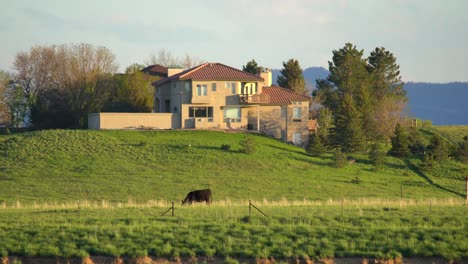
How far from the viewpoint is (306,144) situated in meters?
71.6

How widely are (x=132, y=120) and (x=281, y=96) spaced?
14.3 metres

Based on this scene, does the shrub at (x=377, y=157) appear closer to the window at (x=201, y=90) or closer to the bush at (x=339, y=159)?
the bush at (x=339, y=159)

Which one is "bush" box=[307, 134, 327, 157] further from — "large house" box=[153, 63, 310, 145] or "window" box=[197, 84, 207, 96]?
"window" box=[197, 84, 207, 96]

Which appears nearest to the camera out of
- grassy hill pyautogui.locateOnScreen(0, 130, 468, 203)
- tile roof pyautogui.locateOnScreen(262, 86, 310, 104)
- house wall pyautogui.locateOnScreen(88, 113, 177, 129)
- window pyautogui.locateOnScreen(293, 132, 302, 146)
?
grassy hill pyautogui.locateOnScreen(0, 130, 468, 203)

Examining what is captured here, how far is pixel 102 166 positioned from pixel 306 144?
884 inches

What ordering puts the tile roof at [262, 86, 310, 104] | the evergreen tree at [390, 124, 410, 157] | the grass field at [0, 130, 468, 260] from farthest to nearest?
the tile roof at [262, 86, 310, 104]
the evergreen tree at [390, 124, 410, 157]
the grass field at [0, 130, 468, 260]

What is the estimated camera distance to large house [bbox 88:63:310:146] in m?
68.9

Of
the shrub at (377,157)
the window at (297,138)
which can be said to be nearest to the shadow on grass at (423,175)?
the shrub at (377,157)

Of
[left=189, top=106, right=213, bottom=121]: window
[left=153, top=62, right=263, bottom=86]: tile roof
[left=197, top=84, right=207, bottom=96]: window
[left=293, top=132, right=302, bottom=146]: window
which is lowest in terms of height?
[left=293, top=132, right=302, bottom=146]: window

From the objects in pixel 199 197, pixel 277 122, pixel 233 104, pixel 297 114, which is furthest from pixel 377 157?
pixel 199 197

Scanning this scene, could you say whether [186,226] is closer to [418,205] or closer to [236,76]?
[418,205]

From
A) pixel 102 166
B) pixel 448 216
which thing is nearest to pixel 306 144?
pixel 102 166

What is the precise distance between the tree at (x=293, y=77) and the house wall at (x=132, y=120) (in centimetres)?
2268

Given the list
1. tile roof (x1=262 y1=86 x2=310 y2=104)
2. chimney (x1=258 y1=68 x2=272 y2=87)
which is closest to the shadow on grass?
tile roof (x1=262 y1=86 x2=310 y2=104)
